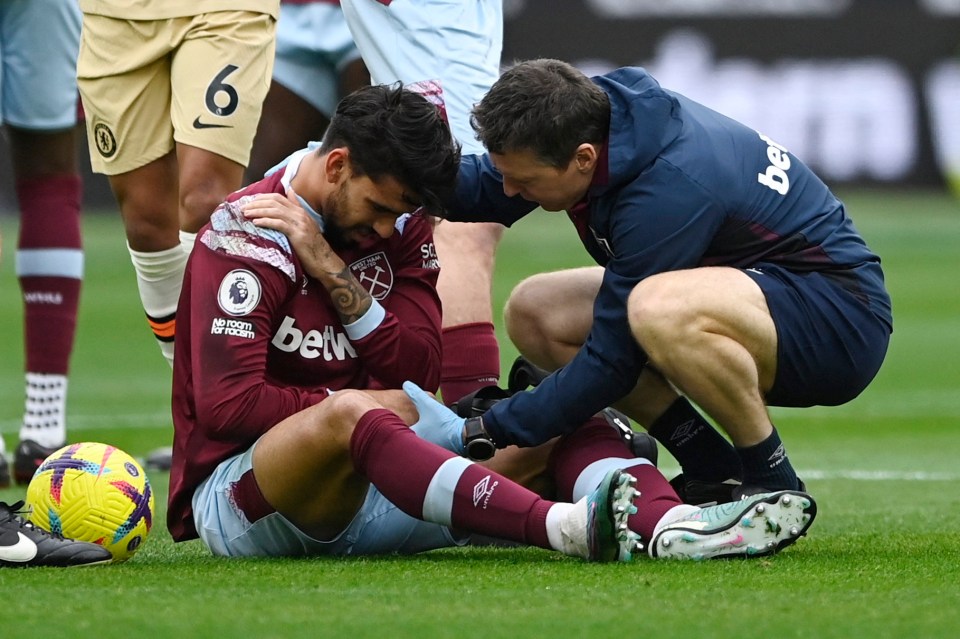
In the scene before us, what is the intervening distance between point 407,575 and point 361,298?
72 centimetres

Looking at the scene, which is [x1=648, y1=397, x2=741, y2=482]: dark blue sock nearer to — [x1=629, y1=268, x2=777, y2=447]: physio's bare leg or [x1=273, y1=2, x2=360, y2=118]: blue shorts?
[x1=629, y1=268, x2=777, y2=447]: physio's bare leg

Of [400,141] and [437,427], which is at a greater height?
[400,141]

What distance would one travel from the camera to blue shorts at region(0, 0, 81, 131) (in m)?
5.48

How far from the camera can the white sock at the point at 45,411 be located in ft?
17.7

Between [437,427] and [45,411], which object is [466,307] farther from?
[45,411]

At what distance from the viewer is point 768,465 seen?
12.2 ft

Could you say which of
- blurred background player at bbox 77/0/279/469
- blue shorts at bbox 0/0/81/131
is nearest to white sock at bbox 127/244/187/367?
blurred background player at bbox 77/0/279/469

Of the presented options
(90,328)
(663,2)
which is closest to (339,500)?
(90,328)

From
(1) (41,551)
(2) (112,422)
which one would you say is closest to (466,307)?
(1) (41,551)

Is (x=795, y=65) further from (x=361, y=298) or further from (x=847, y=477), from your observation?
(x=361, y=298)

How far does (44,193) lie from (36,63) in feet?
1.56

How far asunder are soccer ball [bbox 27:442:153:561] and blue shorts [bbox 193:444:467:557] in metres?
0.15

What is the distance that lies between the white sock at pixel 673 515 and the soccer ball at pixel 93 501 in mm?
1188

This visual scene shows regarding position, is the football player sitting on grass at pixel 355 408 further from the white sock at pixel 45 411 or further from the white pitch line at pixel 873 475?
the white pitch line at pixel 873 475
